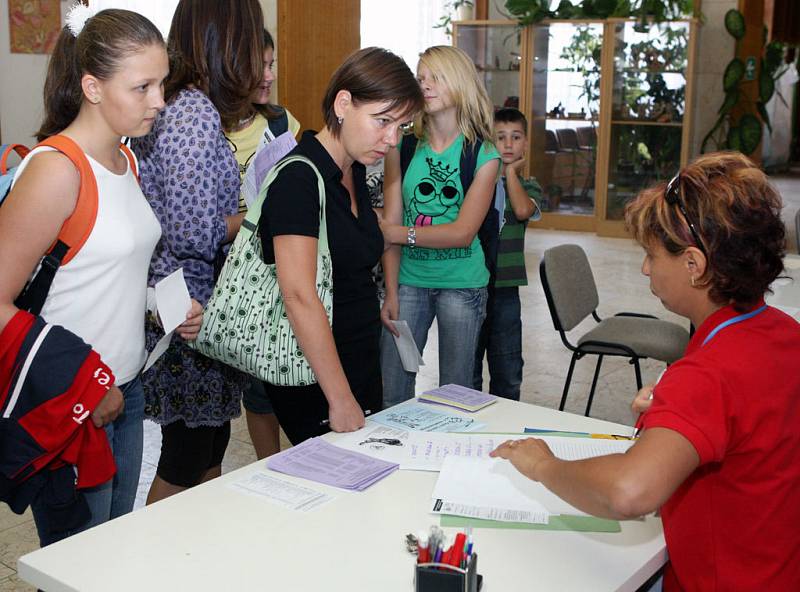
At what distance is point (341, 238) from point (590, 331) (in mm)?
2247

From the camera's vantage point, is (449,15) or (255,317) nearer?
(255,317)

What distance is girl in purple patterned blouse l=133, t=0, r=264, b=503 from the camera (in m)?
2.29

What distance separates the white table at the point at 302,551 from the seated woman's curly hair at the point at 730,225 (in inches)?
19.1

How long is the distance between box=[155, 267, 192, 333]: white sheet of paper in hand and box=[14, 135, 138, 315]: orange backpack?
293 millimetres

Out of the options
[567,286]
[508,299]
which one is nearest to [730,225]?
[508,299]

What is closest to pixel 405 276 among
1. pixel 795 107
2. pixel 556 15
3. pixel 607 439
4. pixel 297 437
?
pixel 297 437

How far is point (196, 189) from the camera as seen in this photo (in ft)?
7.52

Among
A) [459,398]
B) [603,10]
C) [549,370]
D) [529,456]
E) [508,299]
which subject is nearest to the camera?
[529,456]

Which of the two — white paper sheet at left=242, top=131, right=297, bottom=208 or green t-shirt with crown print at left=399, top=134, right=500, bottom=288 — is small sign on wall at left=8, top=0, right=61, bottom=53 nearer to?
green t-shirt with crown print at left=399, top=134, right=500, bottom=288

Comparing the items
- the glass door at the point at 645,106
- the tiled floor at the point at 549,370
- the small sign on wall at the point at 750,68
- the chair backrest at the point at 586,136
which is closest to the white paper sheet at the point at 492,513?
the tiled floor at the point at 549,370

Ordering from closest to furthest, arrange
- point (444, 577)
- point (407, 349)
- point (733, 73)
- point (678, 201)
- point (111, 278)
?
point (444, 577) → point (678, 201) → point (111, 278) → point (407, 349) → point (733, 73)

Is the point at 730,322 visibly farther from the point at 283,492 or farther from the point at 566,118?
the point at 566,118

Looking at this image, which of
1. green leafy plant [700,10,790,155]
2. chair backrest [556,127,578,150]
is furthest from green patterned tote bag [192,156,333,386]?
green leafy plant [700,10,790,155]

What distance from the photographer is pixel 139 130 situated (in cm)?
188
